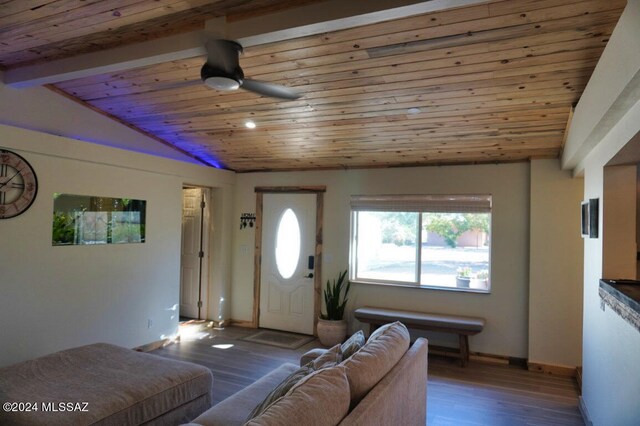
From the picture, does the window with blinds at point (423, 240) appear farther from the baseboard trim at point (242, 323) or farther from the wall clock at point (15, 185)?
the wall clock at point (15, 185)

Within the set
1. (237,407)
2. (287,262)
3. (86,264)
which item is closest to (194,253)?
(287,262)

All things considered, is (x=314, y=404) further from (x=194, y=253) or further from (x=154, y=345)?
(x=194, y=253)

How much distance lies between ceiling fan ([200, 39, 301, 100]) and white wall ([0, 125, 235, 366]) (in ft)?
7.56

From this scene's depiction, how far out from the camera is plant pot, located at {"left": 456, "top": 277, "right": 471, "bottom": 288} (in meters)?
5.01

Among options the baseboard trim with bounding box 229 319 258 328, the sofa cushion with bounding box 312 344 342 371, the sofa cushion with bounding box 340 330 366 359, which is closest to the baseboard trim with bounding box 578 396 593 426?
the sofa cushion with bounding box 340 330 366 359

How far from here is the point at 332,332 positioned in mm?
5172

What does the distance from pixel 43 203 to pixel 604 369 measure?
15.4ft

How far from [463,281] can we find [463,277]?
0.16 feet

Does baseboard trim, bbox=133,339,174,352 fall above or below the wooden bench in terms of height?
below

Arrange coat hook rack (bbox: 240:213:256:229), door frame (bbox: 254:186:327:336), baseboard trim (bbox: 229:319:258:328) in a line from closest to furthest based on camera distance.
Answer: door frame (bbox: 254:186:327:336) < baseboard trim (bbox: 229:319:258:328) < coat hook rack (bbox: 240:213:256:229)

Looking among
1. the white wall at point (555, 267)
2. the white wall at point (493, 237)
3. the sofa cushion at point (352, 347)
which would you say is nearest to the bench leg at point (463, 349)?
the white wall at point (493, 237)

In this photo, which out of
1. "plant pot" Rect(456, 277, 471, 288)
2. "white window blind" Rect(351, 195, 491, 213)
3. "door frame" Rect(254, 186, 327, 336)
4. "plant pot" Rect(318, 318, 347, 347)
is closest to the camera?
"white window blind" Rect(351, 195, 491, 213)

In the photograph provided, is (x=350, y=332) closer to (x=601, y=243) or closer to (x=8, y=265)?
(x=601, y=243)

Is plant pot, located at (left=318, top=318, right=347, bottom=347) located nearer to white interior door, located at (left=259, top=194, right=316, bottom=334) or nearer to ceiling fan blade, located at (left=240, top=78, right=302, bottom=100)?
white interior door, located at (left=259, top=194, right=316, bottom=334)
